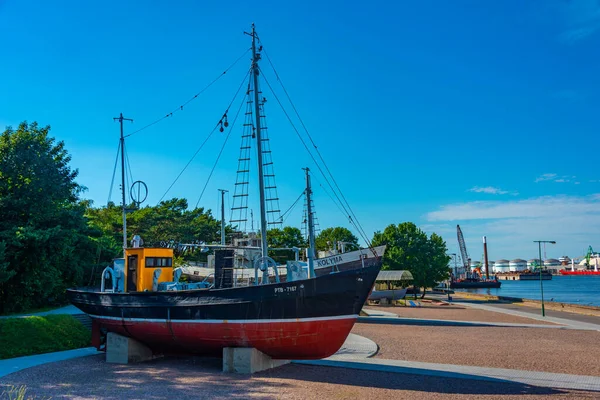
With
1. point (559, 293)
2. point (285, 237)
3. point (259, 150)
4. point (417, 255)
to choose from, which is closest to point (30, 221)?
point (259, 150)

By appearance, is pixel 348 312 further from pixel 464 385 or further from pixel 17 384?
pixel 17 384

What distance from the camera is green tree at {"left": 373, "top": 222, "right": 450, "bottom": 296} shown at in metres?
58.6

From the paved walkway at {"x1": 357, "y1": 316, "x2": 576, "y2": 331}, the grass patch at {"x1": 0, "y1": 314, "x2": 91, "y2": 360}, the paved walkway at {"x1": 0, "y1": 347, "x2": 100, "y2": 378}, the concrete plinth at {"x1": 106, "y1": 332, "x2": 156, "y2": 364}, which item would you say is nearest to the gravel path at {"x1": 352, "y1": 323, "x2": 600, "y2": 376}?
the paved walkway at {"x1": 357, "y1": 316, "x2": 576, "y2": 331}

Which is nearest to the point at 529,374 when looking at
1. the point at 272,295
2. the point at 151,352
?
the point at 272,295

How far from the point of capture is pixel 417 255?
59.2 metres

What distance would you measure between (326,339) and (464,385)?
3.84 m

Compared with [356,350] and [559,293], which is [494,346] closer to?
[356,350]

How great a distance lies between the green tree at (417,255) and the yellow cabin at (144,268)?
44564 mm

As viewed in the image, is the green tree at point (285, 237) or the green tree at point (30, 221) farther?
the green tree at point (285, 237)

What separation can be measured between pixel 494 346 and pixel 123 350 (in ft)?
47.9

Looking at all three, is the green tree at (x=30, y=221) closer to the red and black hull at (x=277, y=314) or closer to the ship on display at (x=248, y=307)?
the ship on display at (x=248, y=307)

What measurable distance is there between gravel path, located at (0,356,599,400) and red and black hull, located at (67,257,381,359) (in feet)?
2.88

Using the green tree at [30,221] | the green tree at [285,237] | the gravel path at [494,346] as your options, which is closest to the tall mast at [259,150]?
the gravel path at [494,346]

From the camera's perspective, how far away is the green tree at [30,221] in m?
21.4
